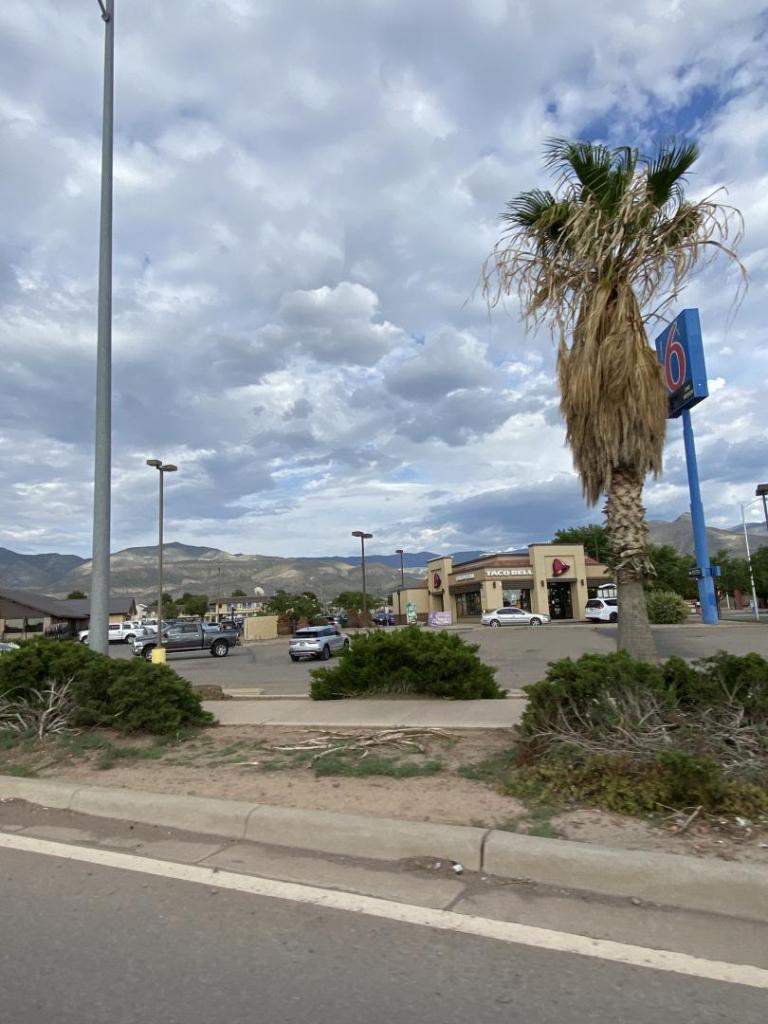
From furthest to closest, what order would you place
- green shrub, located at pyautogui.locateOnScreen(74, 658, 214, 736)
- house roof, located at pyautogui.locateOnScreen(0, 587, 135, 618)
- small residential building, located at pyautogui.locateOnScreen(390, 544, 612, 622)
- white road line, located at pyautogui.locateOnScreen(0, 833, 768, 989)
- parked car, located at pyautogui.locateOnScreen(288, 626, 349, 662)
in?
house roof, located at pyautogui.locateOnScreen(0, 587, 135, 618) → small residential building, located at pyautogui.locateOnScreen(390, 544, 612, 622) → parked car, located at pyautogui.locateOnScreen(288, 626, 349, 662) → green shrub, located at pyautogui.locateOnScreen(74, 658, 214, 736) → white road line, located at pyautogui.locateOnScreen(0, 833, 768, 989)

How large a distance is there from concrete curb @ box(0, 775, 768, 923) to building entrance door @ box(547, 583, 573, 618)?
52.9 metres

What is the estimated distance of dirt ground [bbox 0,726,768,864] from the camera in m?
4.61

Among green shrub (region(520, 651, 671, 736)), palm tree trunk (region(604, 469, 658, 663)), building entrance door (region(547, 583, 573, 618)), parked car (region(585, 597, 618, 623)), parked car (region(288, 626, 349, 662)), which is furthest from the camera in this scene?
building entrance door (region(547, 583, 573, 618))

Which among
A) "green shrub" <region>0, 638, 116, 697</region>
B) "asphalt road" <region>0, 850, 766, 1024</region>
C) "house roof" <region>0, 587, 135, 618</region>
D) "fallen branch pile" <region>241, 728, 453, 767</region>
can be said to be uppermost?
"house roof" <region>0, 587, 135, 618</region>

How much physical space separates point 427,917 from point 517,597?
5375cm

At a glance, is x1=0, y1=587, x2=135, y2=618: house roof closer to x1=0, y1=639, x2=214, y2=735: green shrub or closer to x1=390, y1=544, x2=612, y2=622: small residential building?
x1=390, y1=544, x2=612, y2=622: small residential building

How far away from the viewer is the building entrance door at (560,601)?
186 ft

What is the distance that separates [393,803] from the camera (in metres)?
5.46

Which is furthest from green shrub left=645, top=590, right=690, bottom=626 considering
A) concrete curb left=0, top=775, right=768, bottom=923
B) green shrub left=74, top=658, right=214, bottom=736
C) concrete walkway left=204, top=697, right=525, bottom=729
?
concrete curb left=0, top=775, right=768, bottom=923

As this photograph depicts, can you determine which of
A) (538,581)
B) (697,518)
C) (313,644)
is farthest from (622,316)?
(538,581)

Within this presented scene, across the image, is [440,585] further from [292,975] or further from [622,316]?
[292,975]

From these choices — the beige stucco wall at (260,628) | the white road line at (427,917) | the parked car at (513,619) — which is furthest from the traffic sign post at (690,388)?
the beige stucco wall at (260,628)

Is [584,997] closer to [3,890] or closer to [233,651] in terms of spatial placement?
[3,890]

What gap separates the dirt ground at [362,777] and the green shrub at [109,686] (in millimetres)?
243
